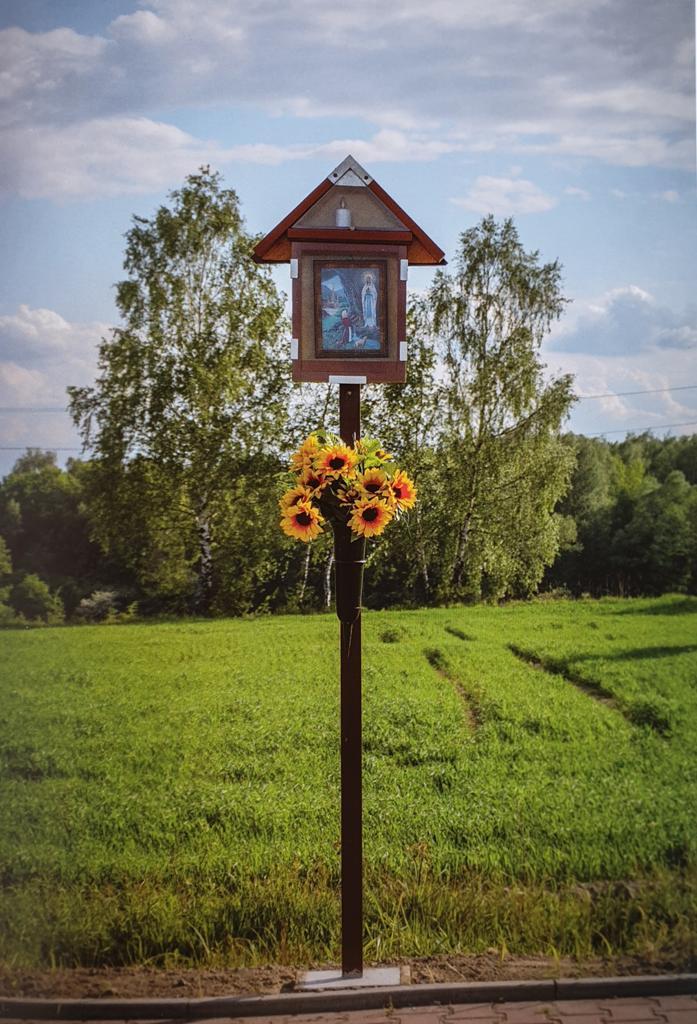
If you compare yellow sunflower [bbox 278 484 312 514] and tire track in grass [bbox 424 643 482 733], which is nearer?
yellow sunflower [bbox 278 484 312 514]

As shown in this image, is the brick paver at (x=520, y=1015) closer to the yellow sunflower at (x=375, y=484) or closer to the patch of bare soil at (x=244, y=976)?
the patch of bare soil at (x=244, y=976)

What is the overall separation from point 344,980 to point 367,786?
0.83 meters

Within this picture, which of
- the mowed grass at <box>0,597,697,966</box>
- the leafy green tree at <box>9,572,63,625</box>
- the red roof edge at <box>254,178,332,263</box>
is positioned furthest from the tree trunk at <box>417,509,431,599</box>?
the leafy green tree at <box>9,572,63,625</box>

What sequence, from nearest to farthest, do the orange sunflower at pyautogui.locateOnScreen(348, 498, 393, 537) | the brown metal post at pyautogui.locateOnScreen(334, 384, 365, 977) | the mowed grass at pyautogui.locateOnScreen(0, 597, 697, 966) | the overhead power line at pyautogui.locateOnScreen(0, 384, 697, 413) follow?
1. the orange sunflower at pyautogui.locateOnScreen(348, 498, 393, 537)
2. the brown metal post at pyautogui.locateOnScreen(334, 384, 365, 977)
3. the mowed grass at pyautogui.locateOnScreen(0, 597, 697, 966)
4. the overhead power line at pyautogui.locateOnScreen(0, 384, 697, 413)

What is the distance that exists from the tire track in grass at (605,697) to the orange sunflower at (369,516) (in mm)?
1475

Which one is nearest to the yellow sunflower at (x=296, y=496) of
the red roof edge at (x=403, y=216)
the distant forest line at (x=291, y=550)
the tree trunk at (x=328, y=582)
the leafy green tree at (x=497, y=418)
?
the red roof edge at (x=403, y=216)

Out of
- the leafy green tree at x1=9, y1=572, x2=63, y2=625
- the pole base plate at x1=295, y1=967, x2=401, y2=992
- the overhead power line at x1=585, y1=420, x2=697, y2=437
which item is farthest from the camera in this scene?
the overhead power line at x1=585, y1=420, x2=697, y2=437

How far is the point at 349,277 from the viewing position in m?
3.12

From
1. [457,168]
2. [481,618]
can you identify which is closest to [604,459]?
[481,618]

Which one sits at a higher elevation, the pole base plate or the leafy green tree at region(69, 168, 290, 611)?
the leafy green tree at region(69, 168, 290, 611)

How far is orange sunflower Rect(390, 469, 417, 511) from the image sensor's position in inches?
117

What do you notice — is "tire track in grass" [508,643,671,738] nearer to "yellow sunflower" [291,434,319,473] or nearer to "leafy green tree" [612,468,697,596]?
"leafy green tree" [612,468,697,596]

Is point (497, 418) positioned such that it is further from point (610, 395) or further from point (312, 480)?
point (312, 480)

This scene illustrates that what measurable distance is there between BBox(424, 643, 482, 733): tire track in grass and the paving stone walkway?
1.12 m
